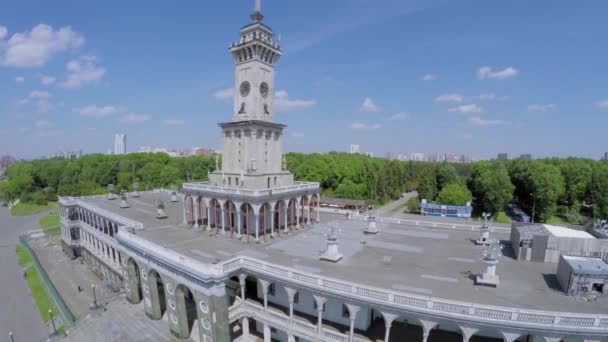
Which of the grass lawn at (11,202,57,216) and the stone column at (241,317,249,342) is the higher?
the stone column at (241,317,249,342)

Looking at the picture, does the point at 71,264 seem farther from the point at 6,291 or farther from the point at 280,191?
the point at 280,191

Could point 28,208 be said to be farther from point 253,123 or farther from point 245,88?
point 253,123

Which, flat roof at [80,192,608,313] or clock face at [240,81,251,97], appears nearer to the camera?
flat roof at [80,192,608,313]

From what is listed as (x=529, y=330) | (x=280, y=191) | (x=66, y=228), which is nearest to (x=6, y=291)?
(x=66, y=228)

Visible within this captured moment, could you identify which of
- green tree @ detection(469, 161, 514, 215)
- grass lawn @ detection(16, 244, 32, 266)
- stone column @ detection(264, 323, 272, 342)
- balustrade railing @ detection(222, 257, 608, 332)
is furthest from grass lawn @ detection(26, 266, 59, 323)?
green tree @ detection(469, 161, 514, 215)

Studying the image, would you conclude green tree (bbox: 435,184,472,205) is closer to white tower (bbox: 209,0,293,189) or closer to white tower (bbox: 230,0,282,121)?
white tower (bbox: 209,0,293,189)

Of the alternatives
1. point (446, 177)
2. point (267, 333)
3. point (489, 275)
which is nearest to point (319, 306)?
point (267, 333)
